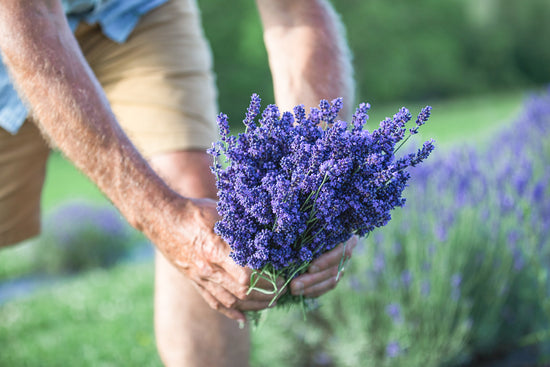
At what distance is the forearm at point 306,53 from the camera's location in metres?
1.88

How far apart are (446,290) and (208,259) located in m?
1.68

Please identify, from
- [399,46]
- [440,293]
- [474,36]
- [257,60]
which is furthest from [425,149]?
[474,36]

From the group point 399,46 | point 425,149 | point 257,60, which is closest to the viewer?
point 425,149

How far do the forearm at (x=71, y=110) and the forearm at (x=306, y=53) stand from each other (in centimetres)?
59

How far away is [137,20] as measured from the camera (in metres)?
2.23

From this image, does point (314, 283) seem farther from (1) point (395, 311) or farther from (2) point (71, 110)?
(1) point (395, 311)

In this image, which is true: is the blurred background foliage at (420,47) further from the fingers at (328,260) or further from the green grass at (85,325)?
the fingers at (328,260)

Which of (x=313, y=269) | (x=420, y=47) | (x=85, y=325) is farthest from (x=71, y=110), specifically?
(x=420, y=47)

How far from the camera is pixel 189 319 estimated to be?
2.08m

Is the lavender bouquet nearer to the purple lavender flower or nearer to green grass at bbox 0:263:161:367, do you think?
the purple lavender flower

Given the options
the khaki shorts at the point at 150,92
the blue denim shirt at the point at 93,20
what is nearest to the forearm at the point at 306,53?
the khaki shorts at the point at 150,92

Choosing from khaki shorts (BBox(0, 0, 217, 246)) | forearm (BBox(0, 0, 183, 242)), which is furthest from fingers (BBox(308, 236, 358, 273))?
khaki shorts (BBox(0, 0, 217, 246))

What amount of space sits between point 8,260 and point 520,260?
6.56 meters

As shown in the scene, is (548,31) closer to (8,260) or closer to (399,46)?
(399,46)
